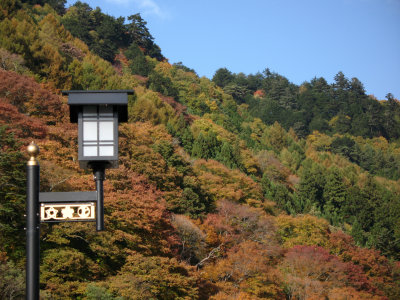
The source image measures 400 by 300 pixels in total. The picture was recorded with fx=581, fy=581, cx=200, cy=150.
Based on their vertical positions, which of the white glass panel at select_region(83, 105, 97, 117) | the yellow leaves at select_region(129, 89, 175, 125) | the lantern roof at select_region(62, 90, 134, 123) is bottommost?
the white glass panel at select_region(83, 105, 97, 117)

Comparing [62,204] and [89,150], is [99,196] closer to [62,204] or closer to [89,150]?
[62,204]

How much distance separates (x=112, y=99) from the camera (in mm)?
5164

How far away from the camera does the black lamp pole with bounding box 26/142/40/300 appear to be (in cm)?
466

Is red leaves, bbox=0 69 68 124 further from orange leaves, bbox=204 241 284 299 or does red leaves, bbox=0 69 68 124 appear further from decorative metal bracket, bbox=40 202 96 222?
decorative metal bracket, bbox=40 202 96 222

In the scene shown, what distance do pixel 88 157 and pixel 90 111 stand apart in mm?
419

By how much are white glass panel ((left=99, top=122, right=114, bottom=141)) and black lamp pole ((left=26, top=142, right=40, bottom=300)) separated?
2.12ft

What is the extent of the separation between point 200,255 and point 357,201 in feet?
115

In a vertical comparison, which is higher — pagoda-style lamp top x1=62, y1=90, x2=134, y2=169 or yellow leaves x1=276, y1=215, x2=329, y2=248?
pagoda-style lamp top x1=62, y1=90, x2=134, y2=169

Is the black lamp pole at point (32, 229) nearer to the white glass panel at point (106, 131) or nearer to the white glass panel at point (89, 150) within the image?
the white glass panel at point (89, 150)

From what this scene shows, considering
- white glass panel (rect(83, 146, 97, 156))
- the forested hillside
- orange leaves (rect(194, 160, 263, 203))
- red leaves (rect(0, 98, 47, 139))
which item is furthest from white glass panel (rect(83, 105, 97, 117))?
orange leaves (rect(194, 160, 263, 203))

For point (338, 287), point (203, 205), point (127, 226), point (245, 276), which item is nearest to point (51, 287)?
point (127, 226)

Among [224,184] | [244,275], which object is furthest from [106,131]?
[224,184]

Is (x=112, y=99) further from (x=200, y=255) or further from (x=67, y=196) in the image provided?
(x=200, y=255)

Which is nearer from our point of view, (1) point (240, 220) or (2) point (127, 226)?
(2) point (127, 226)
